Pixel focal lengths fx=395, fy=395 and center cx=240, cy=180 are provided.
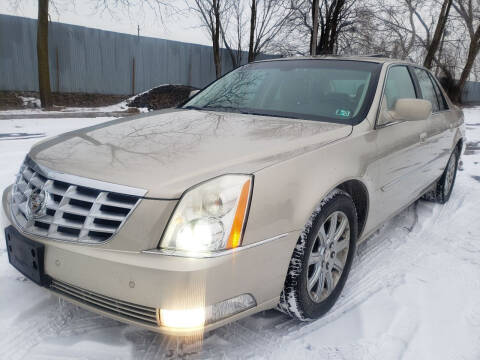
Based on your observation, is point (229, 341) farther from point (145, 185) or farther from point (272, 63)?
point (272, 63)

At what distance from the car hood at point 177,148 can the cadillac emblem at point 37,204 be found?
0.43ft

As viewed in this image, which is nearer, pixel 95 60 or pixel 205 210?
pixel 205 210

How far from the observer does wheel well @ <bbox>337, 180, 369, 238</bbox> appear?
2273 mm

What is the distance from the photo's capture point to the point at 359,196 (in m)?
2.42

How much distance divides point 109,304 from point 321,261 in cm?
109

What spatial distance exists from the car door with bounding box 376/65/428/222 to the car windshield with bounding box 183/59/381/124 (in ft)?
0.59

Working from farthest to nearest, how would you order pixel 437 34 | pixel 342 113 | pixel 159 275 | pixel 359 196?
pixel 437 34
pixel 342 113
pixel 359 196
pixel 159 275

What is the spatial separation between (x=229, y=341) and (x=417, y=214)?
278 cm

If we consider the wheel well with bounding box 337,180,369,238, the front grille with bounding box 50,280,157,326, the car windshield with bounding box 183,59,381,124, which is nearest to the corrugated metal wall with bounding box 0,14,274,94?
the car windshield with bounding box 183,59,381,124

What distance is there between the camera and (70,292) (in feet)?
5.55

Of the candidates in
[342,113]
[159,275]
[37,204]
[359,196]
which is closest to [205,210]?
[159,275]

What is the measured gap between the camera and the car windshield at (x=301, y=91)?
2605 millimetres

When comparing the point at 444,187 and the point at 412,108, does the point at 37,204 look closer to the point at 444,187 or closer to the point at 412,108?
the point at 412,108

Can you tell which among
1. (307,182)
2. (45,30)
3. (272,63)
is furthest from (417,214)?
(45,30)
